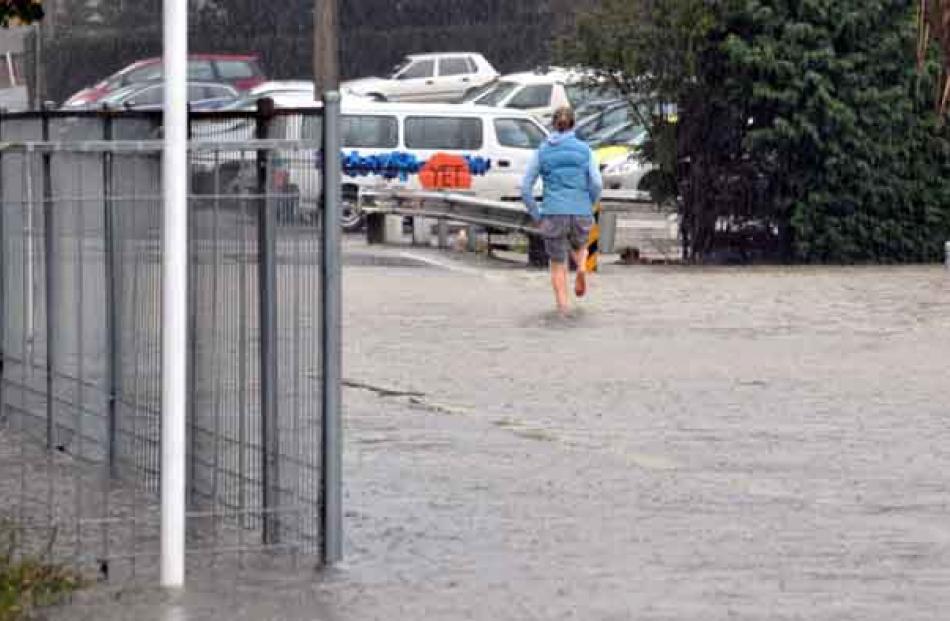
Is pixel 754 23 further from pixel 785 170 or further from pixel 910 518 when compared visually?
pixel 910 518

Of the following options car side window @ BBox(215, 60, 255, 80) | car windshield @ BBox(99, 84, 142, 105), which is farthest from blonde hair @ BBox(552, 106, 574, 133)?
car side window @ BBox(215, 60, 255, 80)

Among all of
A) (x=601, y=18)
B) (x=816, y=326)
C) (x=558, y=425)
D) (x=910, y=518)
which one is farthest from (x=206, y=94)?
(x=910, y=518)

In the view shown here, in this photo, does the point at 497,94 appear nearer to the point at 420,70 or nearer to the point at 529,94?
the point at 529,94

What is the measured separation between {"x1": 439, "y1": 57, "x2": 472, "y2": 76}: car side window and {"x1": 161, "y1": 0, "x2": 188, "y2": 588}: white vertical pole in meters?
44.8

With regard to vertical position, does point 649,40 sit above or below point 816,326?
above

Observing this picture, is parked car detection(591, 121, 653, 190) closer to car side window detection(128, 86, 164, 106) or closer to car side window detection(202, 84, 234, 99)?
car side window detection(128, 86, 164, 106)

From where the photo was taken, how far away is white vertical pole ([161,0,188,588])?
27.6 ft

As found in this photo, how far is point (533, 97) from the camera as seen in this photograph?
46219 millimetres

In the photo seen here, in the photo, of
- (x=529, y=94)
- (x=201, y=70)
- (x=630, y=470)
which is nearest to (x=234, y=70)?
(x=201, y=70)

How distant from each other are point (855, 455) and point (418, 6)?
50.9 metres

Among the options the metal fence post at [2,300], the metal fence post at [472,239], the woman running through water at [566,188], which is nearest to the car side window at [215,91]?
the metal fence post at [472,239]

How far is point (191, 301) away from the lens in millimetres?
9227

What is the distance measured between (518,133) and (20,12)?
2762 cm

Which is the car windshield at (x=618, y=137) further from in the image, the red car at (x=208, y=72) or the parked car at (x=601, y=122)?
the red car at (x=208, y=72)
